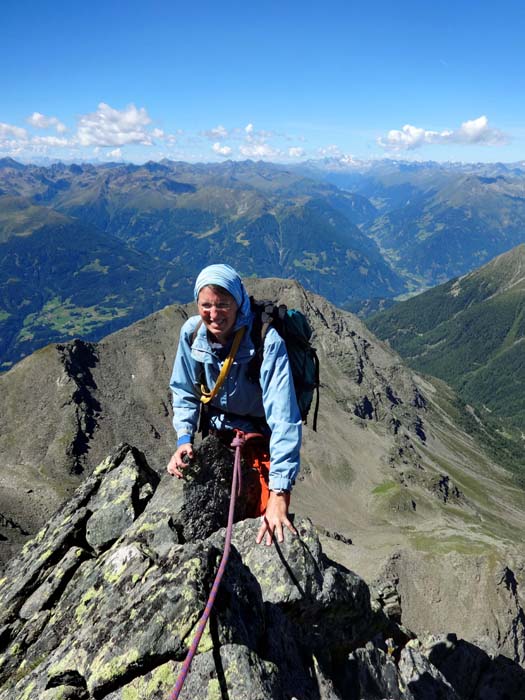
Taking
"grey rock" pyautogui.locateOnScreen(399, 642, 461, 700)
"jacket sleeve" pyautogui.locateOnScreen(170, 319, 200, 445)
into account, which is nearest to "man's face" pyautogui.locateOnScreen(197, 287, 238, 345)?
"jacket sleeve" pyautogui.locateOnScreen(170, 319, 200, 445)

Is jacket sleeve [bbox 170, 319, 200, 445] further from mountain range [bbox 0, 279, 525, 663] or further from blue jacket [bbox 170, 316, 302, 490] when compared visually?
mountain range [bbox 0, 279, 525, 663]

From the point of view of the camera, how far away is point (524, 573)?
234ft

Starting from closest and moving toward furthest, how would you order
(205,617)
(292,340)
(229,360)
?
(205,617), (229,360), (292,340)

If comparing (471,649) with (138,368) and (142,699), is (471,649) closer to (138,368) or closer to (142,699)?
(142,699)

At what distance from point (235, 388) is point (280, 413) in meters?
1.66

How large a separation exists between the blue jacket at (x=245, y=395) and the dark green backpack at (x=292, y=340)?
18 centimetres

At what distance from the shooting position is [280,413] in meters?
9.12

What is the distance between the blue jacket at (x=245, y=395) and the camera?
890 centimetres

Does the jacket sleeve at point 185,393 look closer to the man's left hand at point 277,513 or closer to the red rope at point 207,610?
the red rope at point 207,610

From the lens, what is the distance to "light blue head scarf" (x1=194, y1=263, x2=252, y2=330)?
9195 millimetres

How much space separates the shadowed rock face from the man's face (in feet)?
12.0

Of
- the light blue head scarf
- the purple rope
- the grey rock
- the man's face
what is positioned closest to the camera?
the purple rope

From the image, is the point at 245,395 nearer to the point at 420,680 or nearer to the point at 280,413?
the point at 280,413

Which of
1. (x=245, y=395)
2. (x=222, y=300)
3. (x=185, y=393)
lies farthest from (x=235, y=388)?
(x=222, y=300)
